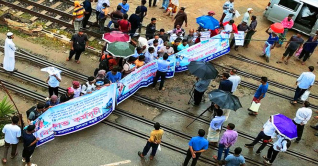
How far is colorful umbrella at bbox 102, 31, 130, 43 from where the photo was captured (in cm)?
1241

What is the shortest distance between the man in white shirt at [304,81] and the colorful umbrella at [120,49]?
585 centimetres

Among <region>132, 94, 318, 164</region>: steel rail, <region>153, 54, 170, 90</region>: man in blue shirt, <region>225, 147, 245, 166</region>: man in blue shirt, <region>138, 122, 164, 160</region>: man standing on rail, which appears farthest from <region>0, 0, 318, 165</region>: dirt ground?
<region>225, 147, 245, 166</region>: man in blue shirt

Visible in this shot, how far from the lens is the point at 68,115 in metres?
9.95

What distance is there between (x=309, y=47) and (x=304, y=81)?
3.01m

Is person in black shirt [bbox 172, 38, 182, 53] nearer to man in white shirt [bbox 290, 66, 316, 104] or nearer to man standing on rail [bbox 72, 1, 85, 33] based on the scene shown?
man standing on rail [bbox 72, 1, 85, 33]

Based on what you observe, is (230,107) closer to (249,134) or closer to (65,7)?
(249,134)

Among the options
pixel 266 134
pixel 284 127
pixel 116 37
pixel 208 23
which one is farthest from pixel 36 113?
pixel 208 23

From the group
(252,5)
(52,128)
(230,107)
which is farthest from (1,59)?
(252,5)

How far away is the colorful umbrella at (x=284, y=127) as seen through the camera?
9.43 metres

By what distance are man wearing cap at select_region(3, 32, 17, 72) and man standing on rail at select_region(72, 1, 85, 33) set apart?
2967 millimetres

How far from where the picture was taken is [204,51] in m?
14.0

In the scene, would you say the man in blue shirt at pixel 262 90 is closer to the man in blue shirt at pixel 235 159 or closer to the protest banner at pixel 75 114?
the man in blue shirt at pixel 235 159

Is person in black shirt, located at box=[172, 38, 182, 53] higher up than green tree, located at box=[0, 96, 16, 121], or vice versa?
person in black shirt, located at box=[172, 38, 182, 53]

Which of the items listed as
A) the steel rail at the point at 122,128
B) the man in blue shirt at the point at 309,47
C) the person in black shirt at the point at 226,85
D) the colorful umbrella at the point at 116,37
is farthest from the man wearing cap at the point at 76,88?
the man in blue shirt at the point at 309,47
